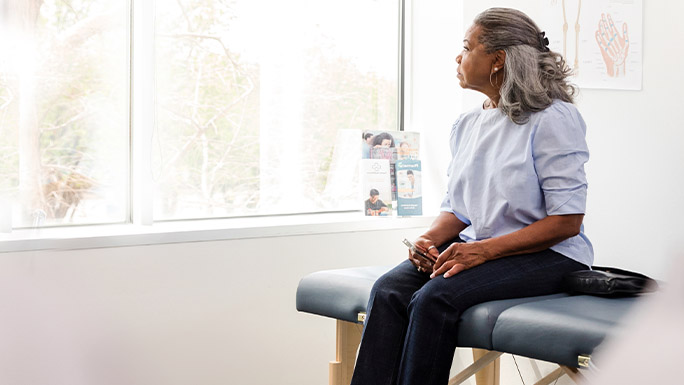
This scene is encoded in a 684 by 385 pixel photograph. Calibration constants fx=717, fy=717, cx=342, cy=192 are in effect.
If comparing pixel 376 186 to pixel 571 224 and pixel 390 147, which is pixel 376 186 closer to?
pixel 390 147

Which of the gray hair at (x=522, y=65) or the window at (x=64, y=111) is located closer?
the gray hair at (x=522, y=65)

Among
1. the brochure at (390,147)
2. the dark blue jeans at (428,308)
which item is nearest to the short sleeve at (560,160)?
the dark blue jeans at (428,308)

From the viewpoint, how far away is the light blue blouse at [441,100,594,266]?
1680mm

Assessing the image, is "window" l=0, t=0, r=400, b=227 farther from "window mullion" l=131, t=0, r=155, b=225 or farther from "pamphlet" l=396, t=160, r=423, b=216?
"pamphlet" l=396, t=160, r=423, b=216

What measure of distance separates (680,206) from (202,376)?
5.30 feet

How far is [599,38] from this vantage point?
243 cm

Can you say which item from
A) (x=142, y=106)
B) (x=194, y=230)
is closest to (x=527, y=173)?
(x=194, y=230)

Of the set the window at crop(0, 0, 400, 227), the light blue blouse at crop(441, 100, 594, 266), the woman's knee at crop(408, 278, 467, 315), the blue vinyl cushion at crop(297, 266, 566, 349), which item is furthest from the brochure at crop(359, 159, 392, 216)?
the woman's knee at crop(408, 278, 467, 315)

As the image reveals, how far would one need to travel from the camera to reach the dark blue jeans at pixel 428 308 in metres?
1.54

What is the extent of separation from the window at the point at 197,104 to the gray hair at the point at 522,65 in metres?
1.08

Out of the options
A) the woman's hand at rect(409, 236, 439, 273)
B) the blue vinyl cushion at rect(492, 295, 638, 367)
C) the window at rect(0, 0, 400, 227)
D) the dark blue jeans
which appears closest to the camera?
the blue vinyl cushion at rect(492, 295, 638, 367)

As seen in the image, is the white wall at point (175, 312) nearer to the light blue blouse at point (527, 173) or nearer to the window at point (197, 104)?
the window at point (197, 104)

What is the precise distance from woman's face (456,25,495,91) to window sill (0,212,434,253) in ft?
3.01

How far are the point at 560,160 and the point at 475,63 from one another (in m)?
0.35
